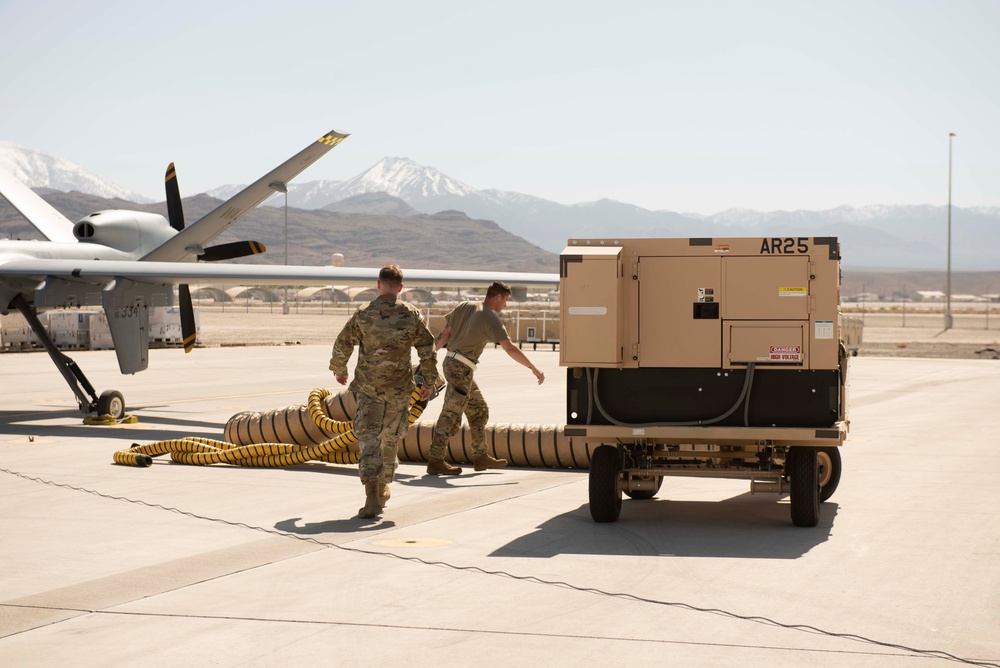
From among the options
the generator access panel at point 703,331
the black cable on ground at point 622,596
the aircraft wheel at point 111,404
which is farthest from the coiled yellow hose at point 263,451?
the aircraft wheel at point 111,404

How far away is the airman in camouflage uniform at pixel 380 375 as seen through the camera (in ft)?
31.0

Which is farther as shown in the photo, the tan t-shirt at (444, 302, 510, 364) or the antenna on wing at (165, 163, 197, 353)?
the antenna on wing at (165, 163, 197, 353)

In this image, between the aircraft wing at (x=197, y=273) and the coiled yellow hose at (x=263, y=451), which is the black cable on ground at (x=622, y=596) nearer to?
the coiled yellow hose at (x=263, y=451)

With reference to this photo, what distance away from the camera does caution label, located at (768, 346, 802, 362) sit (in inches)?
351

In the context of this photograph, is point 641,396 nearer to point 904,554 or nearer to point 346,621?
point 904,554

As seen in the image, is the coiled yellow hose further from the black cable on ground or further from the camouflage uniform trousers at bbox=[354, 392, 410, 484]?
the camouflage uniform trousers at bbox=[354, 392, 410, 484]

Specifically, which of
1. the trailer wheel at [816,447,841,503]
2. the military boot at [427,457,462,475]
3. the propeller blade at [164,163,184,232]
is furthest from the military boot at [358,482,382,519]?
the propeller blade at [164,163,184,232]

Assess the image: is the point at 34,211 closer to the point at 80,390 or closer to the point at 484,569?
the point at 80,390

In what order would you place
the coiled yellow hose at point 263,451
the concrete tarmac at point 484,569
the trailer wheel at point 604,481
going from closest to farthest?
the concrete tarmac at point 484,569 < the trailer wheel at point 604,481 < the coiled yellow hose at point 263,451

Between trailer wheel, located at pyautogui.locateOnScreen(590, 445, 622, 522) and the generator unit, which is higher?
the generator unit

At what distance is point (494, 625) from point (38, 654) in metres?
2.39

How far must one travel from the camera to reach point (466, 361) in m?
11.8

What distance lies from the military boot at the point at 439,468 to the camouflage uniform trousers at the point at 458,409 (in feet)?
Result: 0.15

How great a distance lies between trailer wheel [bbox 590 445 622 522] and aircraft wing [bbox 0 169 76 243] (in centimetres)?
1484
